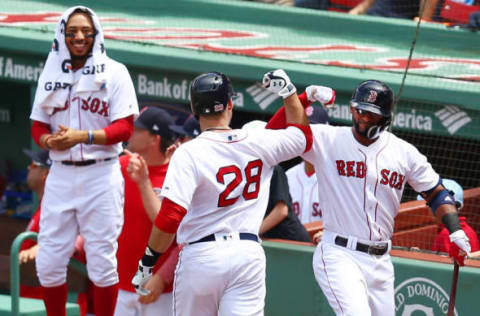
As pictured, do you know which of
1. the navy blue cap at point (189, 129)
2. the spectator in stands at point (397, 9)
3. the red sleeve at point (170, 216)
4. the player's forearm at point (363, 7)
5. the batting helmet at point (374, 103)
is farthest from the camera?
the player's forearm at point (363, 7)

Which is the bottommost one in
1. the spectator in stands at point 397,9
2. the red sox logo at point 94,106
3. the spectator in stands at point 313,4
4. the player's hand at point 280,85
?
the red sox logo at point 94,106

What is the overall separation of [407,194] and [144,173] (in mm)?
3706

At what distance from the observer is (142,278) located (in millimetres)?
4457

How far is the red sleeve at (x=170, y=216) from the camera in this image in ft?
13.9

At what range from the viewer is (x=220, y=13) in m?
9.59

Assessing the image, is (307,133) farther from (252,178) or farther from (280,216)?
(280,216)

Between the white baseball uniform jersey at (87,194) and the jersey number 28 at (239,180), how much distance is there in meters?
1.26

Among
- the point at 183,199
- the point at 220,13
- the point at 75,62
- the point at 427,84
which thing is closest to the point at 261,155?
the point at 183,199

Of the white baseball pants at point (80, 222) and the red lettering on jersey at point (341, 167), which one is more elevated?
the red lettering on jersey at point (341, 167)

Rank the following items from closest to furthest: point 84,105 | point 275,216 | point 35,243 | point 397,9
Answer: point 84,105 → point 275,216 → point 35,243 → point 397,9

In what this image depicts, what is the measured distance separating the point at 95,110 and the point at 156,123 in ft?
1.62

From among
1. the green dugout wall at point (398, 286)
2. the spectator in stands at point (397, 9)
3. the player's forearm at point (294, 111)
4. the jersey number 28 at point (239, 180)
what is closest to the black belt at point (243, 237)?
the jersey number 28 at point (239, 180)

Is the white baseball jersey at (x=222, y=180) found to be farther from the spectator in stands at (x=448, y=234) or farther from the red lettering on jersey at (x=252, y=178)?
the spectator in stands at (x=448, y=234)

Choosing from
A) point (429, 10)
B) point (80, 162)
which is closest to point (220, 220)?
point (80, 162)
